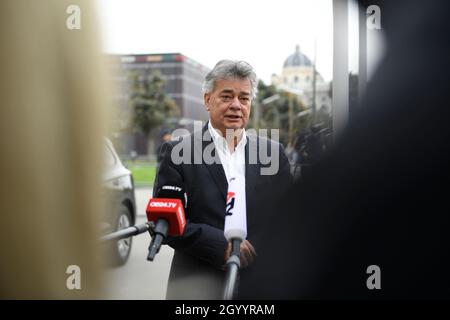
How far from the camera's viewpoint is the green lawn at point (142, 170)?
159 cm

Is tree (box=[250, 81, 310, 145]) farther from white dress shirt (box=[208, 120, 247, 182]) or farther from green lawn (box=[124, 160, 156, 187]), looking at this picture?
green lawn (box=[124, 160, 156, 187])

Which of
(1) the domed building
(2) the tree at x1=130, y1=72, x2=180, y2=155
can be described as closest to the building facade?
(2) the tree at x1=130, y1=72, x2=180, y2=155

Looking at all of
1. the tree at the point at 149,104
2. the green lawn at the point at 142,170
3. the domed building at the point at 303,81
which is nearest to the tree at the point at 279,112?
the domed building at the point at 303,81

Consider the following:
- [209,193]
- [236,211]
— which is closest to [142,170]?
[209,193]

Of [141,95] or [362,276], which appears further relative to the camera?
[141,95]

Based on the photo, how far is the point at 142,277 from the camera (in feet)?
4.59

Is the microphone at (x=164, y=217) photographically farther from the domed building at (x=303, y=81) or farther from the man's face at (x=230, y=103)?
the domed building at (x=303, y=81)

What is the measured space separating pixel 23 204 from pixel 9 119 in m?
0.20

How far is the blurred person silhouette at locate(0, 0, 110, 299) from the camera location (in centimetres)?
114

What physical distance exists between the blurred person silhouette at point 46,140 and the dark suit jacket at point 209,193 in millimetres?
294
